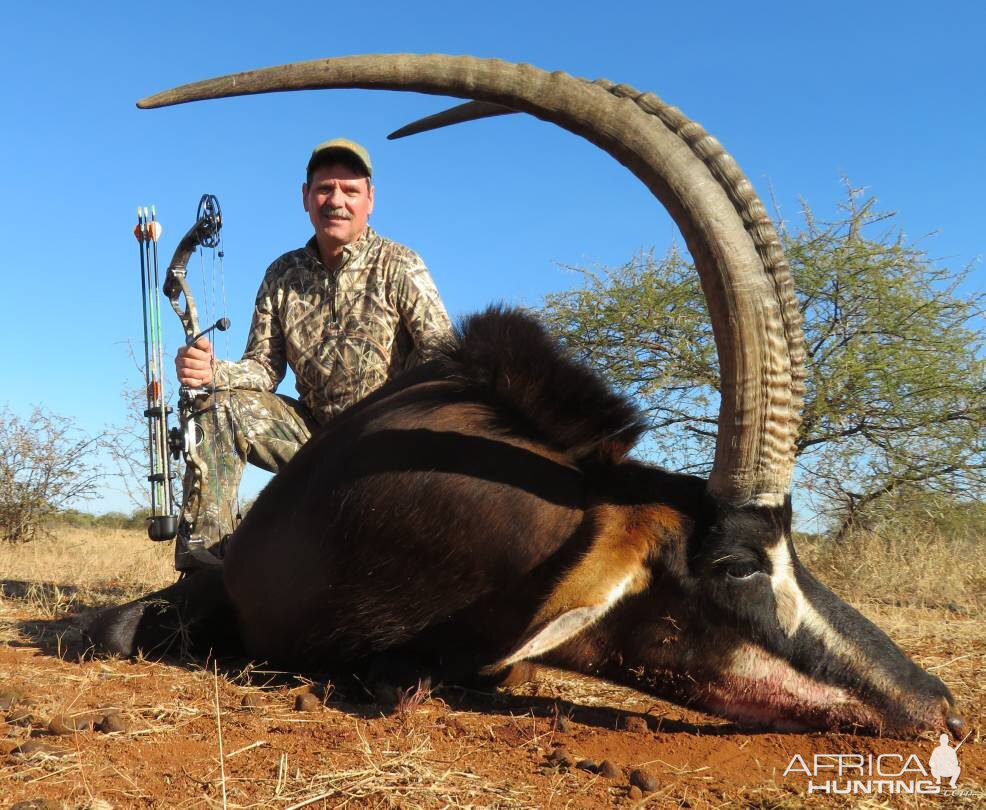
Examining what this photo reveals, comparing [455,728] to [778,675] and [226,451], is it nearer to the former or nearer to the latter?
[778,675]

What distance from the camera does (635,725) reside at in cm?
296

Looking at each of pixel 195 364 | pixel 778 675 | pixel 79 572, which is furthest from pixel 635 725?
pixel 79 572

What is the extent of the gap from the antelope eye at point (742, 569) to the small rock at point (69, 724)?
205 cm

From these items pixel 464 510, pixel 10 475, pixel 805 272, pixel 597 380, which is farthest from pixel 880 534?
pixel 10 475

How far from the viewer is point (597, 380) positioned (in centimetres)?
349

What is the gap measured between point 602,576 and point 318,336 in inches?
136

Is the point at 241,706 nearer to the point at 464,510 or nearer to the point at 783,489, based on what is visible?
the point at 464,510

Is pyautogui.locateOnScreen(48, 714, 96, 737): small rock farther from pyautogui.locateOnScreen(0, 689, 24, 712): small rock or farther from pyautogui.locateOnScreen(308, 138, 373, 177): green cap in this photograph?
pyautogui.locateOnScreen(308, 138, 373, 177): green cap

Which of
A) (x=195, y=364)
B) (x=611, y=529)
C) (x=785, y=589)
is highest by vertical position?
(x=195, y=364)

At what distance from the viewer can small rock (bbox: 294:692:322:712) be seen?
2.99m

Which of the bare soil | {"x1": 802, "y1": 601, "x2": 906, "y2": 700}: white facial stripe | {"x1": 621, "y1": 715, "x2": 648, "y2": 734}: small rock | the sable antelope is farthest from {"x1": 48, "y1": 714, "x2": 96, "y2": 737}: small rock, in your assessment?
{"x1": 802, "y1": 601, "x2": 906, "y2": 700}: white facial stripe

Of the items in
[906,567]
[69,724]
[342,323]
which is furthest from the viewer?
[906,567]

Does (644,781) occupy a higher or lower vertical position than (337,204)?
lower

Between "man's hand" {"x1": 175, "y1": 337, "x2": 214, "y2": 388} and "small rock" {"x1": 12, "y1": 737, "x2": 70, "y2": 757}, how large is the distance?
288cm
